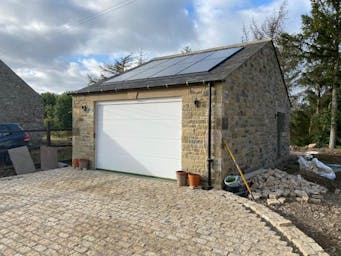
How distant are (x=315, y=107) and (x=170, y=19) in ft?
47.4

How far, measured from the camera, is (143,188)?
263 inches

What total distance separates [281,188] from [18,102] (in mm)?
15823

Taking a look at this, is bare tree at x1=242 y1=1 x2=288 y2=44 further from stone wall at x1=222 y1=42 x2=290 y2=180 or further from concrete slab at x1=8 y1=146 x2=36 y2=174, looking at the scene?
A: concrete slab at x1=8 y1=146 x2=36 y2=174

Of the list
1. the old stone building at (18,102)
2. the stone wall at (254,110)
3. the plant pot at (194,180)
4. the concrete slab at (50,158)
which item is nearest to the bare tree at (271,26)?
the stone wall at (254,110)

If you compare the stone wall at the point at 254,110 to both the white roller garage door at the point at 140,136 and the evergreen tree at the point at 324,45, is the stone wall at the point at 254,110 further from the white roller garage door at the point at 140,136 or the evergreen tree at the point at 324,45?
the evergreen tree at the point at 324,45

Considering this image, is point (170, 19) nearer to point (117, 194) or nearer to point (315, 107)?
point (117, 194)

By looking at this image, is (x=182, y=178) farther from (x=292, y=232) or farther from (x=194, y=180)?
(x=292, y=232)

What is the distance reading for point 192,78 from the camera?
23.4 ft

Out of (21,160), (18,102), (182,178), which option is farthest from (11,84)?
(182,178)

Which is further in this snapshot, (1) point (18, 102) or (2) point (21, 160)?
(1) point (18, 102)

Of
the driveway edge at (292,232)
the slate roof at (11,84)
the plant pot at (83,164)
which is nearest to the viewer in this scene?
the driveway edge at (292,232)

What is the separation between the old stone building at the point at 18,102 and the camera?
15531mm

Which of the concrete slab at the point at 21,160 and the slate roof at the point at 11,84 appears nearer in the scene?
the concrete slab at the point at 21,160

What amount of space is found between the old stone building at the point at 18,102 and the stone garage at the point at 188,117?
839cm
